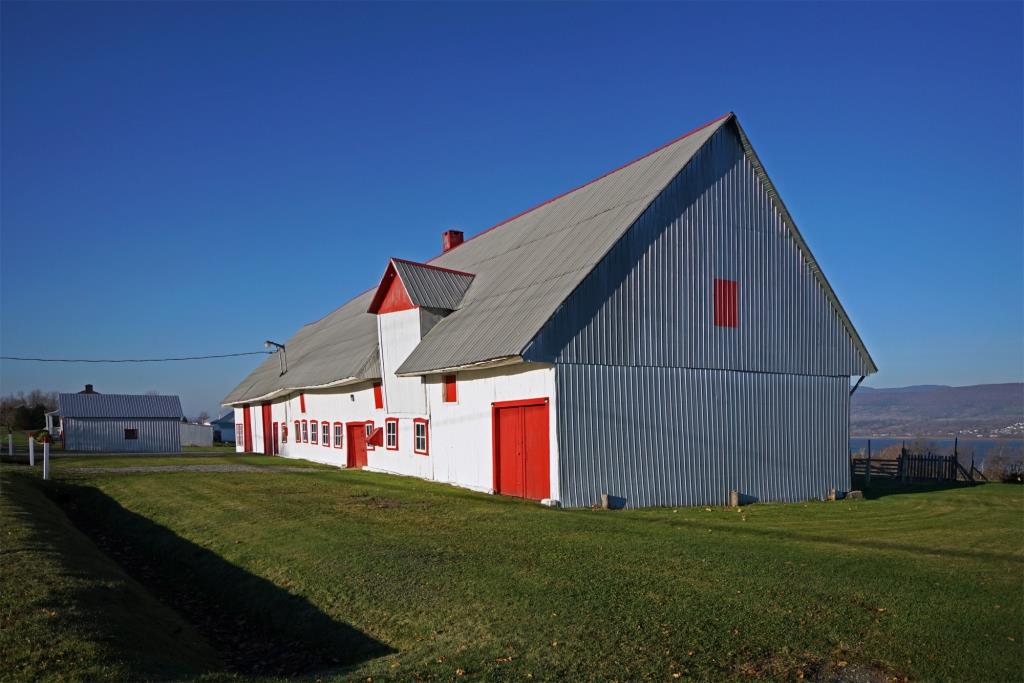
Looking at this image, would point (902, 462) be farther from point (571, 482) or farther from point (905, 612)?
point (905, 612)

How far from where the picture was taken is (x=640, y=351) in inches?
872

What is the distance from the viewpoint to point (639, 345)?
2217 cm

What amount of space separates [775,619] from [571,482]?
10671 mm

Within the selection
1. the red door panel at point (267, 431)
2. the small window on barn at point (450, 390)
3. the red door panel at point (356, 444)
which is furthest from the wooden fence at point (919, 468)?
the red door panel at point (267, 431)

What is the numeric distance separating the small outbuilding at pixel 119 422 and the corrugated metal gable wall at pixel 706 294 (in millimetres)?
37934

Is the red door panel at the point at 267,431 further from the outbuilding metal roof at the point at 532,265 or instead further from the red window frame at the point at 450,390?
the red window frame at the point at 450,390

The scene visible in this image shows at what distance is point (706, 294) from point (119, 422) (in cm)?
3982

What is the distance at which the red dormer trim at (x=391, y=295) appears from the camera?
91.5ft

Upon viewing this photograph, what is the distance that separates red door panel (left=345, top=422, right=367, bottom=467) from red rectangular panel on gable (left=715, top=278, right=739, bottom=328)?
1641 centimetres

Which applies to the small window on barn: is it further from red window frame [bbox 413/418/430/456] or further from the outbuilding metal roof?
red window frame [bbox 413/418/430/456]

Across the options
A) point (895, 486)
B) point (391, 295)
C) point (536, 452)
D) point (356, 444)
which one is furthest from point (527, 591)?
point (356, 444)

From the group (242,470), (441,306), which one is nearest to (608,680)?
(441,306)

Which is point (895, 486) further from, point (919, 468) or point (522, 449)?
point (522, 449)

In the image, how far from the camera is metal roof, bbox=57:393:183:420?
160 ft
